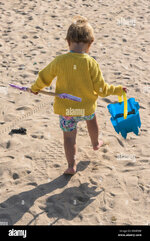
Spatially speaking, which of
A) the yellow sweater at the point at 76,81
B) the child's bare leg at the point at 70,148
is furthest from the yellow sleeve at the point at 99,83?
the child's bare leg at the point at 70,148

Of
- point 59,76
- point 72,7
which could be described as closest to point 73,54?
point 59,76

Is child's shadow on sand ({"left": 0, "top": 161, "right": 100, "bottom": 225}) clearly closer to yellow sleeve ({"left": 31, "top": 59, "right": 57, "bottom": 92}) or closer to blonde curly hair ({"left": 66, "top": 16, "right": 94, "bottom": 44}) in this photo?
yellow sleeve ({"left": 31, "top": 59, "right": 57, "bottom": 92})

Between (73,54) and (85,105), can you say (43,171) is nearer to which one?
(85,105)

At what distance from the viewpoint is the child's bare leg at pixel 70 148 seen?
3.09 m

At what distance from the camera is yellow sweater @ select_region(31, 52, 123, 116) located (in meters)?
2.73

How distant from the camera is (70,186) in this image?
10.5ft

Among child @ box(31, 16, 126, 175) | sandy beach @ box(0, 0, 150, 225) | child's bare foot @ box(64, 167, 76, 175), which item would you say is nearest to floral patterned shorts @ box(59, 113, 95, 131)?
child @ box(31, 16, 126, 175)

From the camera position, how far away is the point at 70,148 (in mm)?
3129

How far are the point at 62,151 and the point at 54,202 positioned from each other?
2.55 feet

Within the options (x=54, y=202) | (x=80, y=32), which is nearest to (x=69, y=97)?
(x=80, y=32)

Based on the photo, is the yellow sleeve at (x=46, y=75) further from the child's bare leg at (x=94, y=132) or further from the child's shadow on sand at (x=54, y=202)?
the child's shadow on sand at (x=54, y=202)

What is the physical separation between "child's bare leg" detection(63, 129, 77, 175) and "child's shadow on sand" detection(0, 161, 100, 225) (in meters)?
0.12

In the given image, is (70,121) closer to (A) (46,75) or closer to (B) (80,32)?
(A) (46,75)

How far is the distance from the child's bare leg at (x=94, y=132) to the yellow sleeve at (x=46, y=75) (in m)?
0.63
